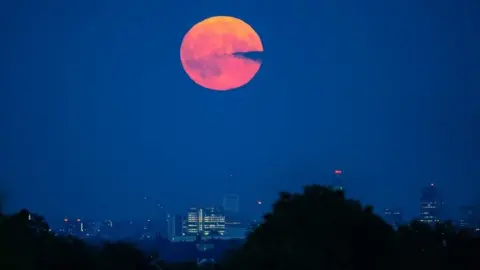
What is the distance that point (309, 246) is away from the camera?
1302 inches

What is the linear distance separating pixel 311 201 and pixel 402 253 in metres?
3.96

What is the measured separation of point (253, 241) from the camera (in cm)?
3769

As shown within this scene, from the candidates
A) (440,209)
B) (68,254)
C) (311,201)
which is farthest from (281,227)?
(440,209)

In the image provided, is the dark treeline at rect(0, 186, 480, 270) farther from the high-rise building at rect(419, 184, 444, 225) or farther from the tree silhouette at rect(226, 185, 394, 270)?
the high-rise building at rect(419, 184, 444, 225)

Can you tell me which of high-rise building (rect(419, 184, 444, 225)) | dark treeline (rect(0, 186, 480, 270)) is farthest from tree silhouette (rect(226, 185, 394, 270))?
high-rise building (rect(419, 184, 444, 225))

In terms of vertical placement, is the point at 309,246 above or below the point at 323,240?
below

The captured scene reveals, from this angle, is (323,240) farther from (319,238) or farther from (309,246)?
(309,246)

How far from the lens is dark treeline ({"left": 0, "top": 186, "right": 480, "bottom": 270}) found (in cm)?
3231

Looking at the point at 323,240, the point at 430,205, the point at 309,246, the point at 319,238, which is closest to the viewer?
the point at 309,246

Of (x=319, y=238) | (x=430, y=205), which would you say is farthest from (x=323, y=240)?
(x=430, y=205)

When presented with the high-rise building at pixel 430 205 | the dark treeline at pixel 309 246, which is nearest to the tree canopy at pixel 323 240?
the dark treeline at pixel 309 246

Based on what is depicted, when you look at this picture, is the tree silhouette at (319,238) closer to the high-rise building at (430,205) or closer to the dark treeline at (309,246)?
the dark treeline at (309,246)

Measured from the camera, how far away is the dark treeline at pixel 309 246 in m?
32.3

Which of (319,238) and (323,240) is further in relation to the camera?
(319,238)
